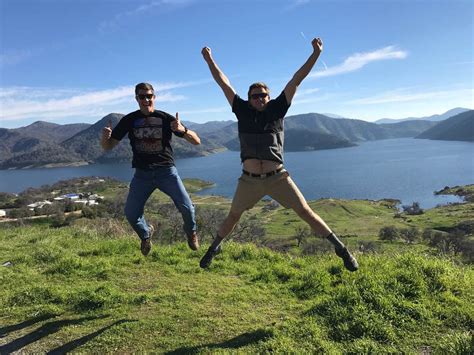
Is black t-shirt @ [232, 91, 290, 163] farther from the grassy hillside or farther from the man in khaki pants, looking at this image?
the grassy hillside

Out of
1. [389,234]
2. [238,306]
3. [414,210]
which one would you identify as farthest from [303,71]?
[414,210]

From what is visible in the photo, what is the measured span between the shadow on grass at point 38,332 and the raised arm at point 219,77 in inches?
146

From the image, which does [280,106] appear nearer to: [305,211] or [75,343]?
[305,211]

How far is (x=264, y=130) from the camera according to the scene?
206 inches

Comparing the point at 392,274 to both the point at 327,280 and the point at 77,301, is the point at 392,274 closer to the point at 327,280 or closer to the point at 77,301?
the point at 327,280

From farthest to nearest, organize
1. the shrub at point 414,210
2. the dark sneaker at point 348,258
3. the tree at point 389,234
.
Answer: the shrub at point 414,210 → the tree at point 389,234 → the dark sneaker at point 348,258

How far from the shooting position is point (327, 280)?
6121 millimetres

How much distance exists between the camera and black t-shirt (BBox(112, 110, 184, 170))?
5.99 m

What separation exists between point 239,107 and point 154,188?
6.38 ft

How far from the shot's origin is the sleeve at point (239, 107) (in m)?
5.43

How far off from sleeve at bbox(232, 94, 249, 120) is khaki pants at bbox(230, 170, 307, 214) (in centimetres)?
92

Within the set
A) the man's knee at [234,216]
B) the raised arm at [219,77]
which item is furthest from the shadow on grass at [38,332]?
the raised arm at [219,77]

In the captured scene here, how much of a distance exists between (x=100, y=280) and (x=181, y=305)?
219cm

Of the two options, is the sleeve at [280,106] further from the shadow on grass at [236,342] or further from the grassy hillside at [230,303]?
the shadow on grass at [236,342]
